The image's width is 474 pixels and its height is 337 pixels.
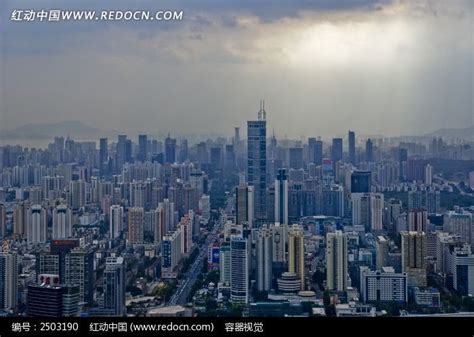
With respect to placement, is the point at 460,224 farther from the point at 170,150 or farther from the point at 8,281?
the point at 8,281

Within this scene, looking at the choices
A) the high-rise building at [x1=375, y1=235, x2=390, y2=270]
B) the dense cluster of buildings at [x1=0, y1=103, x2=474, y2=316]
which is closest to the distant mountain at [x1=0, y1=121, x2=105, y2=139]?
the dense cluster of buildings at [x1=0, y1=103, x2=474, y2=316]

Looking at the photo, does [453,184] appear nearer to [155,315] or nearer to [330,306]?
→ [330,306]

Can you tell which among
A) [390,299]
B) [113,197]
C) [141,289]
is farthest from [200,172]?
[390,299]

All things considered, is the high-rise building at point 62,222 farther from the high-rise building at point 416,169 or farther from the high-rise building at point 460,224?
the high-rise building at point 460,224

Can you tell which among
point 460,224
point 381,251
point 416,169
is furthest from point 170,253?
point 460,224

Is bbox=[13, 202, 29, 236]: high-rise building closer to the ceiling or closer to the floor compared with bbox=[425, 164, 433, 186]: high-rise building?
closer to the floor

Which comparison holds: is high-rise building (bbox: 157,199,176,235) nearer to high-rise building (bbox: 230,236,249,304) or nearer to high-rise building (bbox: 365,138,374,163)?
high-rise building (bbox: 230,236,249,304)
